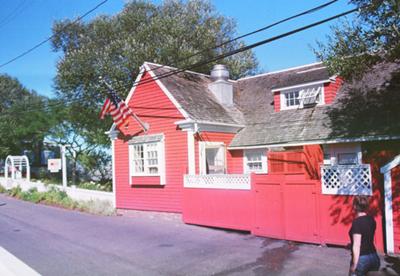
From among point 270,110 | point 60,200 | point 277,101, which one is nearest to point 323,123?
point 277,101

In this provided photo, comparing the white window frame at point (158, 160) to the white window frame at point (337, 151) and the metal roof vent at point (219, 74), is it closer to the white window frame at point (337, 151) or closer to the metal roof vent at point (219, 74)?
the metal roof vent at point (219, 74)

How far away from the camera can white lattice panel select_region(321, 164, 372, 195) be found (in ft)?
31.5

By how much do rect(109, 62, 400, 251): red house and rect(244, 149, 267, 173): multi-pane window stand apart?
4 cm

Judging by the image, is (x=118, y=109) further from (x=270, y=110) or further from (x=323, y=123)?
(x=323, y=123)

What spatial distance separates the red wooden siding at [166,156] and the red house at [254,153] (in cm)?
4

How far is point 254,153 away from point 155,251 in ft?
25.0

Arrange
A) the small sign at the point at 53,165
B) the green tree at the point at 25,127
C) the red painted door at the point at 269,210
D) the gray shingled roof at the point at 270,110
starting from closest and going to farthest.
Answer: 1. the red painted door at the point at 269,210
2. the gray shingled roof at the point at 270,110
3. the small sign at the point at 53,165
4. the green tree at the point at 25,127

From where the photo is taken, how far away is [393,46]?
9500 millimetres

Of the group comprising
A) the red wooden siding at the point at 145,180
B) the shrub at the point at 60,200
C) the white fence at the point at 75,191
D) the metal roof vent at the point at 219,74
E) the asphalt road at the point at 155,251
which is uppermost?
the metal roof vent at the point at 219,74

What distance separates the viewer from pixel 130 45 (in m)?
26.4

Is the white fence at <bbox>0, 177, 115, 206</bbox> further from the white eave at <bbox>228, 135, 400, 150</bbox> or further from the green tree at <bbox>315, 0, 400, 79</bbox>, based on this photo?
the green tree at <bbox>315, 0, 400, 79</bbox>

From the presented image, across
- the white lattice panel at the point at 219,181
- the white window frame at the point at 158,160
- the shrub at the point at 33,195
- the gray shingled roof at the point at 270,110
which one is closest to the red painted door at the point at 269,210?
the white lattice panel at the point at 219,181

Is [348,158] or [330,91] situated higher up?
[330,91]

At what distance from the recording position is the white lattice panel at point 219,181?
1232 cm
